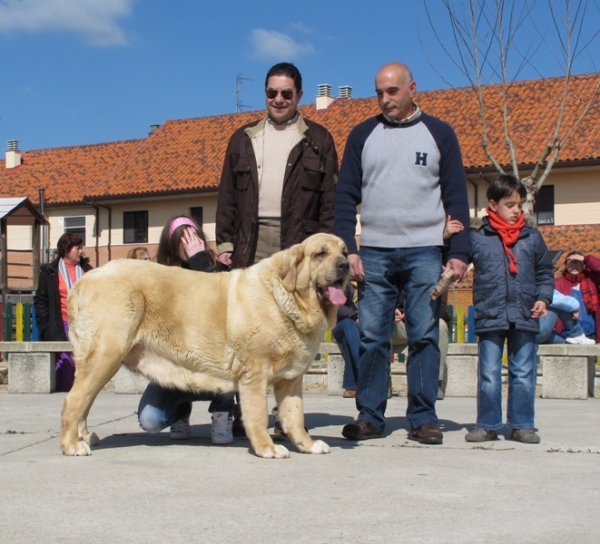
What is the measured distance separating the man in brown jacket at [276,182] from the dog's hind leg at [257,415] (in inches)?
43.8

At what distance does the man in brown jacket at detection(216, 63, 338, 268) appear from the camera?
643 centimetres

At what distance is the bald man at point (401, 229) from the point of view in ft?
20.3

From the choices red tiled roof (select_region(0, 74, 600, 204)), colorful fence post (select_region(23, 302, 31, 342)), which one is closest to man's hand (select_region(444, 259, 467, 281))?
colorful fence post (select_region(23, 302, 31, 342))

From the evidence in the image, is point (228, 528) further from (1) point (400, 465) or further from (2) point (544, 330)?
(2) point (544, 330)

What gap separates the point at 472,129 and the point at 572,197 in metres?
5.00

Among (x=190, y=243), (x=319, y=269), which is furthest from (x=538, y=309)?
(x=190, y=243)

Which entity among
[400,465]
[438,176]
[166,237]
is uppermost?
[438,176]

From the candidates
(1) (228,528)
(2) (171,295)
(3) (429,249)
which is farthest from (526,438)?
(1) (228,528)

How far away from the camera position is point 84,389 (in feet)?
18.4

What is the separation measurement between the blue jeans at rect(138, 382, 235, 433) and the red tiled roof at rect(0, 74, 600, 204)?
81.1 feet

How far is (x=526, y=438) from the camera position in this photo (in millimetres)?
6309

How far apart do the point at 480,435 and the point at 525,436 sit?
30cm

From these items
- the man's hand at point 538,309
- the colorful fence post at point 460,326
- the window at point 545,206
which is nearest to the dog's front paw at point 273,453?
the man's hand at point 538,309

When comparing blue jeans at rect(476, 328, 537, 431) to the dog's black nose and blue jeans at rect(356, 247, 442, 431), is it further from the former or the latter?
the dog's black nose
